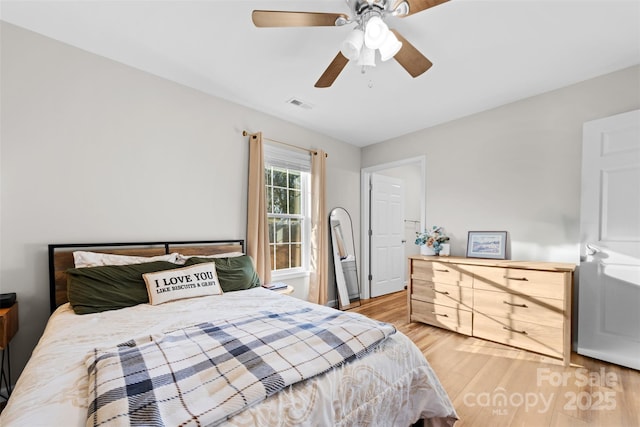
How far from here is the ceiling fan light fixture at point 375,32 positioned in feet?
4.75

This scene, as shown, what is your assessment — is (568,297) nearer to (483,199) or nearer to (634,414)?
(634,414)

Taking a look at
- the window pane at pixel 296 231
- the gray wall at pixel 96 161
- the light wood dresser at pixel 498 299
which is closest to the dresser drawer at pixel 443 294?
the light wood dresser at pixel 498 299

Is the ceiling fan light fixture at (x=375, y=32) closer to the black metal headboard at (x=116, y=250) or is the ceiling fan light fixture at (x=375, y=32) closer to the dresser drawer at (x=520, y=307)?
the black metal headboard at (x=116, y=250)

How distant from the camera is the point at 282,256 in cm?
353

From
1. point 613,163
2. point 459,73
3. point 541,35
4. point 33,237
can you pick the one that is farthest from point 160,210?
point 613,163

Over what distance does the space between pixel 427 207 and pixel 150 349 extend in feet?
11.0

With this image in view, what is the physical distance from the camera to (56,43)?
6.63 feet

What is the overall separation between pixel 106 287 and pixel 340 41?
234 cm

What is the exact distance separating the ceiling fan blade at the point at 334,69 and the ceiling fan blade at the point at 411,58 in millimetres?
333

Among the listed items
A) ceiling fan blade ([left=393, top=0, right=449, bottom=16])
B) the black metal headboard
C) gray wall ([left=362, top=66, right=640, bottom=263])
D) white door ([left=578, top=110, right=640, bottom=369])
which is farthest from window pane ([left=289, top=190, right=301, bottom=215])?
white door ([left=578, top=110, right=640, bottom=369])

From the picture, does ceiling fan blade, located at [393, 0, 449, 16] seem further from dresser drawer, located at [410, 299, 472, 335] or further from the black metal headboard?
dresser drawer, located at [410, 299, 472, 335]

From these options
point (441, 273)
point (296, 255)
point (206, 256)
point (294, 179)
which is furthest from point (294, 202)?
point (441, 273)

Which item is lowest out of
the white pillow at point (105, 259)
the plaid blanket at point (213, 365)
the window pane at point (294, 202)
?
the plaid blanket at point (213, 365)

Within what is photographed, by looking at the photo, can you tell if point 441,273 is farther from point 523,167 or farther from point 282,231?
point 282,231
